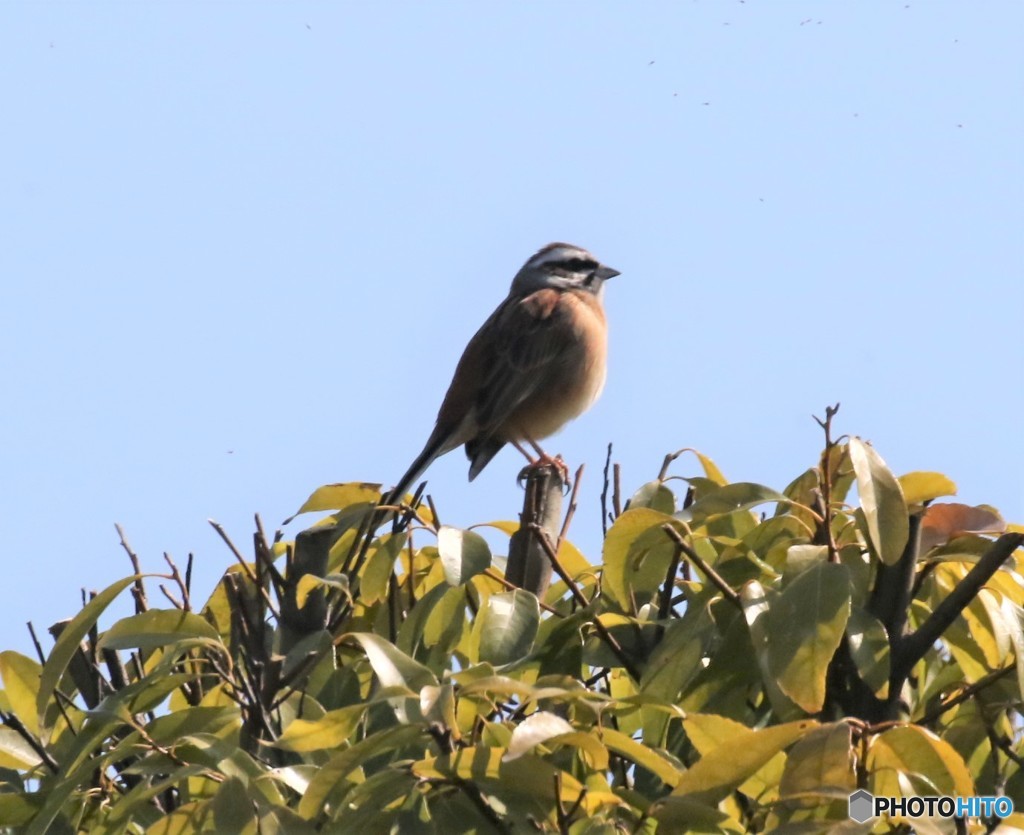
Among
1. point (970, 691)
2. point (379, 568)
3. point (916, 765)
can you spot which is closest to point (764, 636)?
point (916, 765)

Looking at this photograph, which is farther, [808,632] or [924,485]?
[924,485]

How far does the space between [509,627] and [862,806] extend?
0.77 metres

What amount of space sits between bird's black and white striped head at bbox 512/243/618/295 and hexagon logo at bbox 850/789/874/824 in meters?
6.19

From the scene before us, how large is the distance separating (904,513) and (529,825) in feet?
2.60

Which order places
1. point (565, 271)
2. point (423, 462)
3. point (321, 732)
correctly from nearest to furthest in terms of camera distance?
point (321, 732), point (423, 462), point (565, 271)

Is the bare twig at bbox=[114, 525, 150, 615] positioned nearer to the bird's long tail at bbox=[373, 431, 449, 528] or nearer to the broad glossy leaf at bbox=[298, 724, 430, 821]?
the broad glossy leaf at bbox=[298, 724, 430, 821]

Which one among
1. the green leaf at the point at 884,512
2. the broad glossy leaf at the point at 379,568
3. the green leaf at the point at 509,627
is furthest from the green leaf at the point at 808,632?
the broad glossy leaf at the point at 379,568

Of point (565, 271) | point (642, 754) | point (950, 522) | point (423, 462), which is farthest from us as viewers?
point (565, 271)

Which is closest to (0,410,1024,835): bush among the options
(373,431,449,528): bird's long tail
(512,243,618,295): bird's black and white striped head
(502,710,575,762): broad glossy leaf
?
(502,710,575,762): broad glossy leaf

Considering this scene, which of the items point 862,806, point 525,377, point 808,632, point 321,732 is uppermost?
point 525,377

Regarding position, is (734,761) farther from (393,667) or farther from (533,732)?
(393,667)

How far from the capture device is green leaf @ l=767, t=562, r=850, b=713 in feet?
6.91

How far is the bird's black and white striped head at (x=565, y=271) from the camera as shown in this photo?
8.09 m

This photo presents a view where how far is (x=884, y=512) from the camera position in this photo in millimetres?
2289
